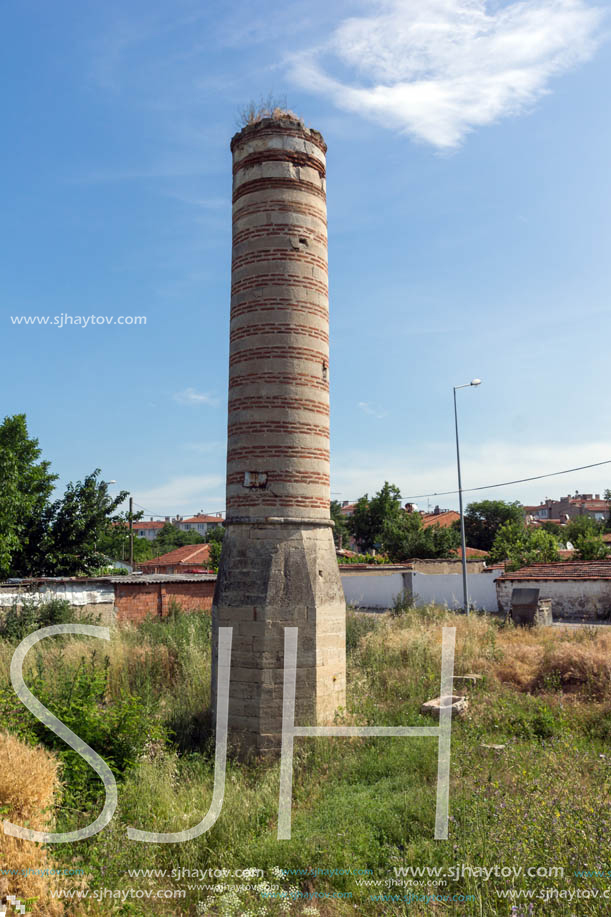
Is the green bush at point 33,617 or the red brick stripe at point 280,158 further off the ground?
the red brick stripe at point 280,158

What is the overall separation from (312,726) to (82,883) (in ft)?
11.6

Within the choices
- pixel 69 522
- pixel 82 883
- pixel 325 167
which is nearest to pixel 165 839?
pixel 82 883

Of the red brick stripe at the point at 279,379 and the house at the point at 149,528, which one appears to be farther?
the house at the point at 149,528

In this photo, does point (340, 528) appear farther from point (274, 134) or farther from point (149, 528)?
point (149, 528)

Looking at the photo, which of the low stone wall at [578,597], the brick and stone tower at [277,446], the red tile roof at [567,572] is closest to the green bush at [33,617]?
the brick and stone tower at [277,446]

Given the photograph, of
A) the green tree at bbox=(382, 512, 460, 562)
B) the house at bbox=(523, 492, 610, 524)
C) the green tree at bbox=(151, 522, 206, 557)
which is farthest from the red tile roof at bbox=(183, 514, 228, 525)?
the green tree at bbox=(382, 512, 460, 562)

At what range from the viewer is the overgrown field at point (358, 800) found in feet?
14.6

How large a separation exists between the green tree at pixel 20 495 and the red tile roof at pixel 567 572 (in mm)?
15454

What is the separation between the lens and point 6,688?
7.57m

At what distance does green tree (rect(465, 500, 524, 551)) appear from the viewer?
1916 inches

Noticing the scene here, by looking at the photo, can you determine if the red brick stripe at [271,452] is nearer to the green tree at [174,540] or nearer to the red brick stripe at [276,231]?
the red brick stripe at [276,231]

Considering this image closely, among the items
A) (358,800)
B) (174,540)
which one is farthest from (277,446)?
(174,540)

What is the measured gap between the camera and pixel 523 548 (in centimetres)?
2980

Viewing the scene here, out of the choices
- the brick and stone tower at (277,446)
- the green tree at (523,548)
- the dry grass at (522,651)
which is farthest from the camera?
the green tree at (523,548)
